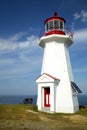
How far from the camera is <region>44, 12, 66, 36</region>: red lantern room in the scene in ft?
70.7

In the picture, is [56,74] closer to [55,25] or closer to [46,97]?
[46,97]

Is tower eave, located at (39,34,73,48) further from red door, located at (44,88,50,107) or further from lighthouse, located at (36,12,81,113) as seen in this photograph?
red door, located at (44,88,50,107)

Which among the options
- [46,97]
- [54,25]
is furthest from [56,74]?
[54,25]

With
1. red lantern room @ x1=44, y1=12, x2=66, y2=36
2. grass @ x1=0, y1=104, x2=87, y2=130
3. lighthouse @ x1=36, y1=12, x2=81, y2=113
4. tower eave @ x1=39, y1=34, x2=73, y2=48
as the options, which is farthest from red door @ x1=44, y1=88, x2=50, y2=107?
red lantern room @ x1=44, y1=12, x2=66, y2=36

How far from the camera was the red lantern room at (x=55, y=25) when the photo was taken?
70.7 ft

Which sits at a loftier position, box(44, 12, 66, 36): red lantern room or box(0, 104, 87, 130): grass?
box(44, 12, 66, 36): red lantern room

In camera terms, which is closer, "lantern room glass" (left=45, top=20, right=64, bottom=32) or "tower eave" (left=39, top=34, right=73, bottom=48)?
"tower eave" (left=39, top=34, right=73, bottom=48)

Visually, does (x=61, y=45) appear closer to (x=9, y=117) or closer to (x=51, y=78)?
(x=51, y=78)

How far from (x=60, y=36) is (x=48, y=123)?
9670 mm

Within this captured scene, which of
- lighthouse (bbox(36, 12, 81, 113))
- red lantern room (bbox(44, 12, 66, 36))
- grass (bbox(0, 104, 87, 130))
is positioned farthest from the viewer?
red lantern room (bbox(44, 12, 66, 36))

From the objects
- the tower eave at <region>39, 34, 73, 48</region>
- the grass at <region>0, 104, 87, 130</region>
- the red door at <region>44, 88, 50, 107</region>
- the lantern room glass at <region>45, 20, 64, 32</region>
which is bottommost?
the grass at <region>0, 104, 87, 130</region>

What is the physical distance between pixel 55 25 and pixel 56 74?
5278mm

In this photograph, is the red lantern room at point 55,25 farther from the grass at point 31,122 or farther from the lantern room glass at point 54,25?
the grass at point 31,122

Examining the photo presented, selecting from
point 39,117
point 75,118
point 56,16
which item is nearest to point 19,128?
point 39,117
